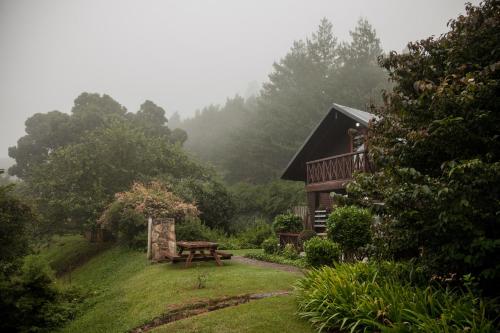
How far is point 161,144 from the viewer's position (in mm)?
26734

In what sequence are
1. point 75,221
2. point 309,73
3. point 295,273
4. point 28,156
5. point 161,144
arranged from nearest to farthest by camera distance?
point 295,273 → point 75,221 → point 161,144 → point 28,156 → point 309,73

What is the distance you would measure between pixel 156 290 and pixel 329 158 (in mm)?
11694

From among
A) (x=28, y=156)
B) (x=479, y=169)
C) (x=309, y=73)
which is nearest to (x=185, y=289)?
(x=479, y=169)

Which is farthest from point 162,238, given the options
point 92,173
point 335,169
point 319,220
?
point 92,173

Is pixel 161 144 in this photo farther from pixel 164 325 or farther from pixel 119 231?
pixel 164 325

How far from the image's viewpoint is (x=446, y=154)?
609 centimetres

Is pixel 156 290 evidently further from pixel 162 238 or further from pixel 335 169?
pixel 335 169

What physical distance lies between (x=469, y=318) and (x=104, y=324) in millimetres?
7412

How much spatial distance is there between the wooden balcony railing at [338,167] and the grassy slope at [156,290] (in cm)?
752

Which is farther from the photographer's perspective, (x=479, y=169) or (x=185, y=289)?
(x=185, y=289)

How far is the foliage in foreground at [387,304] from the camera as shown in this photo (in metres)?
4.89

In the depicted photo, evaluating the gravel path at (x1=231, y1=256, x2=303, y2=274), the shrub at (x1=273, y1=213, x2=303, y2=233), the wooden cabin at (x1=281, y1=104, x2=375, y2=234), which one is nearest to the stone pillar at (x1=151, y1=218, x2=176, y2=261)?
the gravel path at (x1=231, y1=256, x2=303, y2=274)

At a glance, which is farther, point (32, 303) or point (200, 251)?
point (200, 251)

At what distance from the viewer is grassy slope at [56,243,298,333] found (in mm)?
8289
